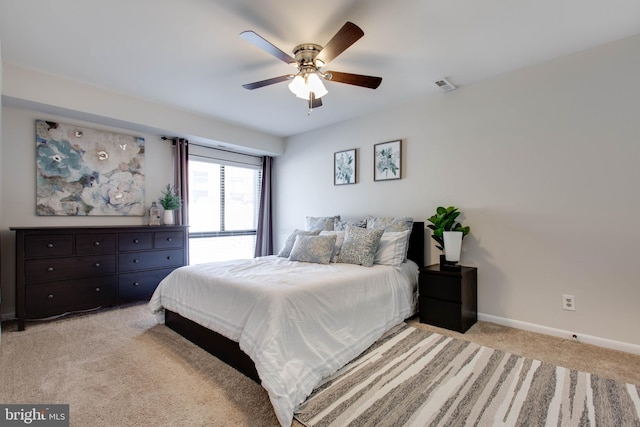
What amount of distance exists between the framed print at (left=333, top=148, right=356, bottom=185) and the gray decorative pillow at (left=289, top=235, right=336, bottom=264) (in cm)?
129

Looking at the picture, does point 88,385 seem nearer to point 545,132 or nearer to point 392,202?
point 392,202

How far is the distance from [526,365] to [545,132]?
6.64ft

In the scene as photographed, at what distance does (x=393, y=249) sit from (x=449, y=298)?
697mm

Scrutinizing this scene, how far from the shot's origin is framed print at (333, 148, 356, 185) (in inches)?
161

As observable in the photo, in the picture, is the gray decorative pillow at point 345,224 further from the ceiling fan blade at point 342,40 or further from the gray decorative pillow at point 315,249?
the ceiling fan blade at point 342,40

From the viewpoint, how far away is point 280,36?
2.25m

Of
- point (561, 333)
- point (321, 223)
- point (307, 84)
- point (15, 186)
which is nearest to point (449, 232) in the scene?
point (561, 333)

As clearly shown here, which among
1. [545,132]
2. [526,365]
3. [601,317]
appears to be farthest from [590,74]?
[526,365]

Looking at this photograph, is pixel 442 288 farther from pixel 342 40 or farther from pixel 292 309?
pixel 342 40

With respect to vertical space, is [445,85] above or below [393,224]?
above

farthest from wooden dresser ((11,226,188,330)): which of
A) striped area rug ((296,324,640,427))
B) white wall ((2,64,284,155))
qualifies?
striped area rug ((296,324,640,427))

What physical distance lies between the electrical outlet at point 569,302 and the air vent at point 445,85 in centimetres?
230

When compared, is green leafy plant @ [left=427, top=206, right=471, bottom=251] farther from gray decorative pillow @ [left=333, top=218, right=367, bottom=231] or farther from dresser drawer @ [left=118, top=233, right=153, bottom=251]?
dresser drawer @ [left=118, top=233, right=153, bottom=251]

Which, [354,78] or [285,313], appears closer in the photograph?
[285,313]
